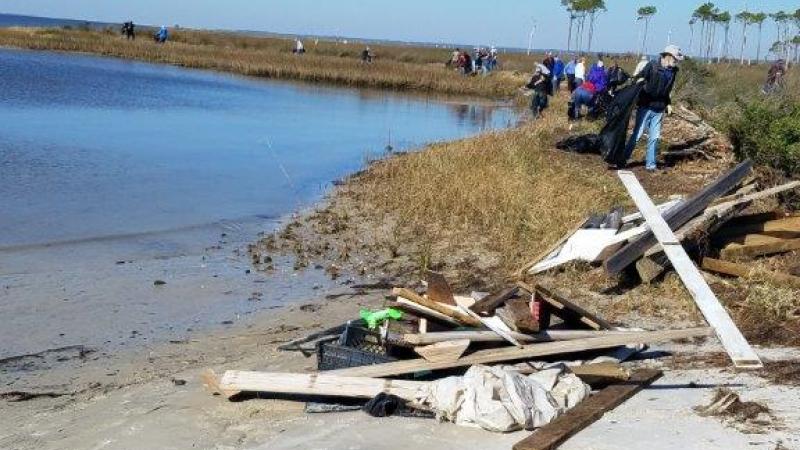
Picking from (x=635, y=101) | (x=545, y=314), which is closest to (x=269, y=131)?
(x=635, y=101)

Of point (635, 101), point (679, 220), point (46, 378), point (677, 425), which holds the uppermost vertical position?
point (635, 101)

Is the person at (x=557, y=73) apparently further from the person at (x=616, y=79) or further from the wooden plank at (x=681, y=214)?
the wooden plank at (x=681, y=214)

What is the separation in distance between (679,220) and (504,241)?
8.51 ft

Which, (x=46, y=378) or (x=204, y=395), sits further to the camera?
(x=46, y=378)

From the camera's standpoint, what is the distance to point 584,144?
16953mm

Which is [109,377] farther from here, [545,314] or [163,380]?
[545,314]

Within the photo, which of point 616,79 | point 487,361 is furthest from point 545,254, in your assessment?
point 616,79

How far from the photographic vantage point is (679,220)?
9.39 m

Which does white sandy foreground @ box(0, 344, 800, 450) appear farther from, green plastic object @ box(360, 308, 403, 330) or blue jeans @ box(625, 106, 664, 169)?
blue jeans @ box(625, 106, 664, 169)

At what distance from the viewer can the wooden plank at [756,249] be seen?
30.5ft

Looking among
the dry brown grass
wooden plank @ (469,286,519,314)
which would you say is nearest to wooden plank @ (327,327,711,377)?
wooden plank @ (469,286,519,314)

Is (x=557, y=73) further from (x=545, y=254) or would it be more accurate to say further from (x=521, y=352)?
(x=521, y=352)

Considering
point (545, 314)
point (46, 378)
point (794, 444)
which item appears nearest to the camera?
point (794, 444)

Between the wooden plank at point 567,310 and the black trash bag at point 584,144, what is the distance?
31.8 feet
